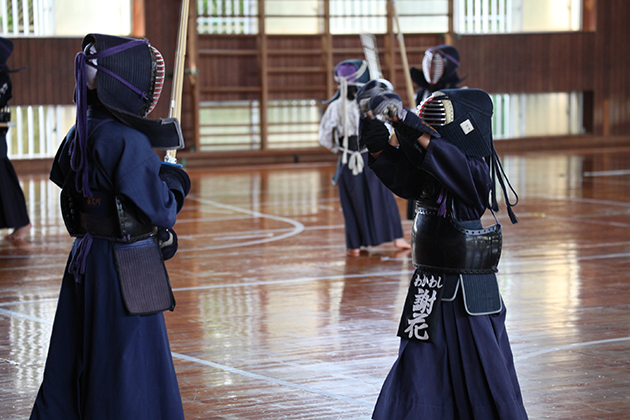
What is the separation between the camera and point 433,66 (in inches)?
254

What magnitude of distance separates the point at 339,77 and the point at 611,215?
3223mm

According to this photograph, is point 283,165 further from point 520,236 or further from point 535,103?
point 520,236

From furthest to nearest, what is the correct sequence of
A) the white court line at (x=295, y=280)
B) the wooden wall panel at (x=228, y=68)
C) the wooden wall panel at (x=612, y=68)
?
the wooden wall panel at (x=612, y=68)
the wooden wall panel at (x=228, y=68)
the white court line at (x=295, y=280)

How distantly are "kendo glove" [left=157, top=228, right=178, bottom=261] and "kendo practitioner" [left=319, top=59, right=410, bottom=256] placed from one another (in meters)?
3.88

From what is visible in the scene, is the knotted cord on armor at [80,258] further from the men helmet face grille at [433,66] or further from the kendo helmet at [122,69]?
the men helmet face grille at [433,66]

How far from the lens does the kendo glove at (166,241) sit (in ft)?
8.46

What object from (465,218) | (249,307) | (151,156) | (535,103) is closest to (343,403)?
(465,218)

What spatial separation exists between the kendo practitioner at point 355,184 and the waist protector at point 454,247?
3715 millimetres

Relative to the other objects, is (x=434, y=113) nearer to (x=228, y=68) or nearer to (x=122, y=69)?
(x=122, y=69)

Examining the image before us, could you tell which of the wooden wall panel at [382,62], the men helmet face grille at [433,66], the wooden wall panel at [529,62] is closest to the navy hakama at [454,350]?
the men helmet face grille at [433,66]

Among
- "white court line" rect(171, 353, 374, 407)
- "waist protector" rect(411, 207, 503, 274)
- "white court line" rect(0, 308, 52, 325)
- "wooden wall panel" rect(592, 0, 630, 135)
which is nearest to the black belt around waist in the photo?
"waist protector" rect(411, 207, 503, 274)

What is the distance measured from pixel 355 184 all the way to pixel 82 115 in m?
4.31

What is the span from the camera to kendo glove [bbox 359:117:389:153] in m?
2.68

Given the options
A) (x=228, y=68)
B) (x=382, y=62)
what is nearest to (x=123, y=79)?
(x=228, y=68)
